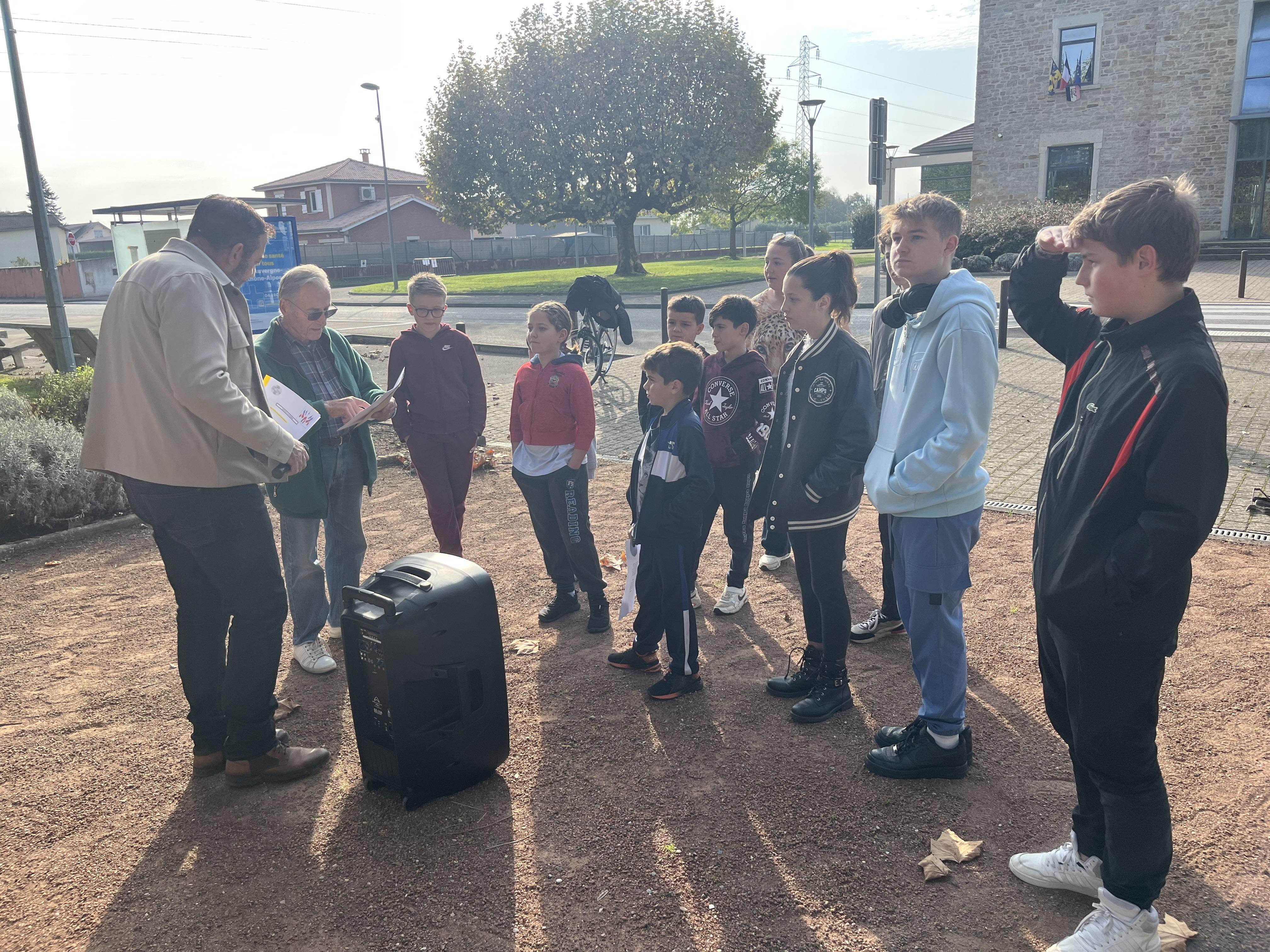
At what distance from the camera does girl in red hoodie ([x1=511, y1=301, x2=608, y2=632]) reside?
4855mm

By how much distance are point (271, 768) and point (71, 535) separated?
14.8 feet

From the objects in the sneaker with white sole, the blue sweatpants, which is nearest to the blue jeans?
the sneaker with white sole

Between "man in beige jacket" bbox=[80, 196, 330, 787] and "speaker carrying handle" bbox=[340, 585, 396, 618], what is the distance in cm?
40

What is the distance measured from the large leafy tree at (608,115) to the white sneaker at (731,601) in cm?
3215

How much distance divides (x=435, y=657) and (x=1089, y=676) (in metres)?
2.15

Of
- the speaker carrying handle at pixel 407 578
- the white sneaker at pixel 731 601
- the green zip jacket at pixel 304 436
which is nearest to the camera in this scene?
the speaker carrying handle at pixel 407 578

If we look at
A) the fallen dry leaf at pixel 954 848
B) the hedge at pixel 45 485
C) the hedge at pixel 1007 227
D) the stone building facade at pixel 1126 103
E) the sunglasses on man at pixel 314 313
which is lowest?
the fallen dry leaf at pixel 954 848

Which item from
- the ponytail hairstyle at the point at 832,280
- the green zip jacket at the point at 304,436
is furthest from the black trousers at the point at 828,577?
the green zip jacket at the point at 304,436

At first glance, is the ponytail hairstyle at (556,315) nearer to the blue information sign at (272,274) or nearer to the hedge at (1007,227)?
the blue information sign at (272,274)

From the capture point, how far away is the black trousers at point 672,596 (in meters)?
4.11

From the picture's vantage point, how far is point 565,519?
16.2ft

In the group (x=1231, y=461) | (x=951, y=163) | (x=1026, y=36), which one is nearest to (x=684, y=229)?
(x=951, y=163)

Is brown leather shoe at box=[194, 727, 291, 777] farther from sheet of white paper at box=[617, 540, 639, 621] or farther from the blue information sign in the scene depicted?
the blue information sign

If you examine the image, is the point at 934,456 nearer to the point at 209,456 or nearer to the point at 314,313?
the point at 209,456
